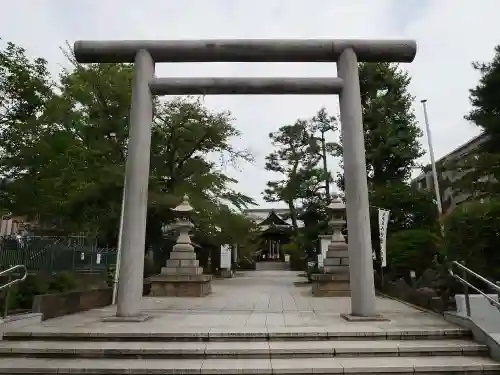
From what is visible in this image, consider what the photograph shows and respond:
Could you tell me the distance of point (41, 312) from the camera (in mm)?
7352

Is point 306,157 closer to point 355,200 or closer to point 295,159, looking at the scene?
point 295,159

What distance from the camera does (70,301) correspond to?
28.1 feet

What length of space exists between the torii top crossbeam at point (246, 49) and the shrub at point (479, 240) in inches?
134

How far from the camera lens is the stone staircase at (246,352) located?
4.95 meters

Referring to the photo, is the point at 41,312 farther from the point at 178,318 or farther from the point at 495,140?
the point at 495,140

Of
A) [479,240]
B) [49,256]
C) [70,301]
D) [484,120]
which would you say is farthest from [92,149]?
[484,120]

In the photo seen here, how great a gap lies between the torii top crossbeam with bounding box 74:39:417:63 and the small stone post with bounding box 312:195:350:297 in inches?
271

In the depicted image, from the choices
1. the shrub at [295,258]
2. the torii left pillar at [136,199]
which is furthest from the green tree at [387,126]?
the shrub at [295,258]

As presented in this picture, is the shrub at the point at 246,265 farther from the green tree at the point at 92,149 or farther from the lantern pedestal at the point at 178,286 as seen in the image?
the lantern pedestal at the point at 178,286

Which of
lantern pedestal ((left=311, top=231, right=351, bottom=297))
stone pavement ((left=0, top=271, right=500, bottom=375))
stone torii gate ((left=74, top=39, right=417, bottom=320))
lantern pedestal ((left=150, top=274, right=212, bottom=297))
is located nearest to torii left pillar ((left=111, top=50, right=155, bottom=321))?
stone torii gate ((left=74, top=39, right=417, bottom=320))

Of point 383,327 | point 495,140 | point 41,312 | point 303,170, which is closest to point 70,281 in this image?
point 41,312

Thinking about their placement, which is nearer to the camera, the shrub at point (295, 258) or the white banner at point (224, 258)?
the white banner at point (224, 258)

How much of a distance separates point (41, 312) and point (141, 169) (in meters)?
3.06

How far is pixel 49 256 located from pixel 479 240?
10.1 m
